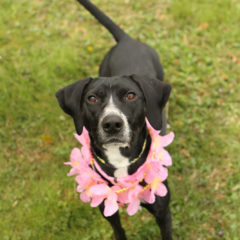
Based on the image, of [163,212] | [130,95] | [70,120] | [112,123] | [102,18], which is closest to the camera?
[112,123]

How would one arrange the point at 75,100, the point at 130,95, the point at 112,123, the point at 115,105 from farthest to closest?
the point at 75,100 < the point at 130,95 < the point at 115,105 < the point at 112,123

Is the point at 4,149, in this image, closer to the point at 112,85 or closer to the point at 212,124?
the point at 112,85

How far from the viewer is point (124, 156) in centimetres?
312

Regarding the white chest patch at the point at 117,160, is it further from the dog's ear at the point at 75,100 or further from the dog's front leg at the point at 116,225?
the dog's front leg at the point at 116,225

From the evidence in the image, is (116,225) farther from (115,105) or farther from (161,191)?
(115,105)

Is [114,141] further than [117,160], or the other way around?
[117,160]

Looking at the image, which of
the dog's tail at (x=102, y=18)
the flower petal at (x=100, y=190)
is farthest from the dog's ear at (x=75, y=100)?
the dog's tail at (x=102, y=18)

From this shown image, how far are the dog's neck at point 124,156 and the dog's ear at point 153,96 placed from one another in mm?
182

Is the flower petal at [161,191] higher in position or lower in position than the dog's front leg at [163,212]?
higher

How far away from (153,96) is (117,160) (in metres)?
0.68

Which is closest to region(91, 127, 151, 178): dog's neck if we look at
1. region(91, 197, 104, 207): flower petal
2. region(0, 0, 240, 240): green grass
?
region(91, 197, 104, 207): flower petal

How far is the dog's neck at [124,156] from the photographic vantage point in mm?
3084

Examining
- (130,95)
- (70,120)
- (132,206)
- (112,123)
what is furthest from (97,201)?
(70,120)

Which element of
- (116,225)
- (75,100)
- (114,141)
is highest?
(75,100)
